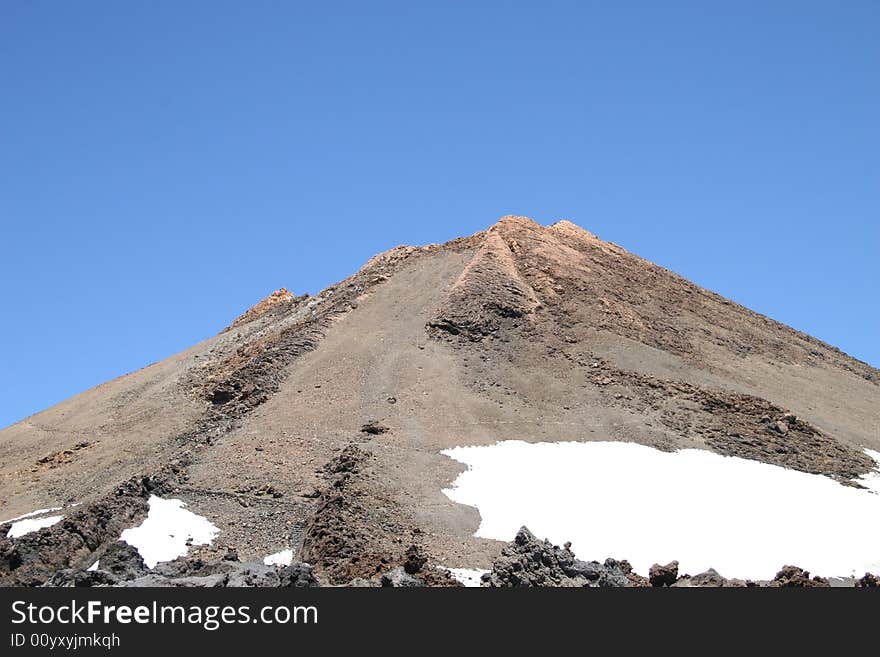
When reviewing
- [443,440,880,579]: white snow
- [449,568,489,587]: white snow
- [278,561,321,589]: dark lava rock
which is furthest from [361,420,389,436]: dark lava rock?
[278,561,321,589]: dark lava rock

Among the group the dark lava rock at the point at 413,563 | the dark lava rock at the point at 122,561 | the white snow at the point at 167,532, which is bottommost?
the dark lava rock at the point at 413,563

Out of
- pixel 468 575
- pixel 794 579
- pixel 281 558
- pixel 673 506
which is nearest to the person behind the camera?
pixel 794 579

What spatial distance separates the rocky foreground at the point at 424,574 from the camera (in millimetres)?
23609

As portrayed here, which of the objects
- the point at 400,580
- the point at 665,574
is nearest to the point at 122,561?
the point at 400,580

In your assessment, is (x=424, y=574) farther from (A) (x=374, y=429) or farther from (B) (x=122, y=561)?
(A) (x=374, y=429)

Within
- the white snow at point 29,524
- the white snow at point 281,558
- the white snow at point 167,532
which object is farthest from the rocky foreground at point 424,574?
the white snow at point 29,524

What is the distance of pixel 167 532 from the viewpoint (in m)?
35.0

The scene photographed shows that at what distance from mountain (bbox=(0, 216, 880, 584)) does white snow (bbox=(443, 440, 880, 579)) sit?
3.72 ft

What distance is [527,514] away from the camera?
37.7m

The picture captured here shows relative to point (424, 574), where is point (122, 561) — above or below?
above

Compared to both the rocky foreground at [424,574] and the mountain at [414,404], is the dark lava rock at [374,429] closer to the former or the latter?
the mountain at [414,404]

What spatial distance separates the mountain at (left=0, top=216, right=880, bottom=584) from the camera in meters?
35.3

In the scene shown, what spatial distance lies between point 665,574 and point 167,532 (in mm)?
15682

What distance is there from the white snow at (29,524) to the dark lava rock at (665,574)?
20673 mm
